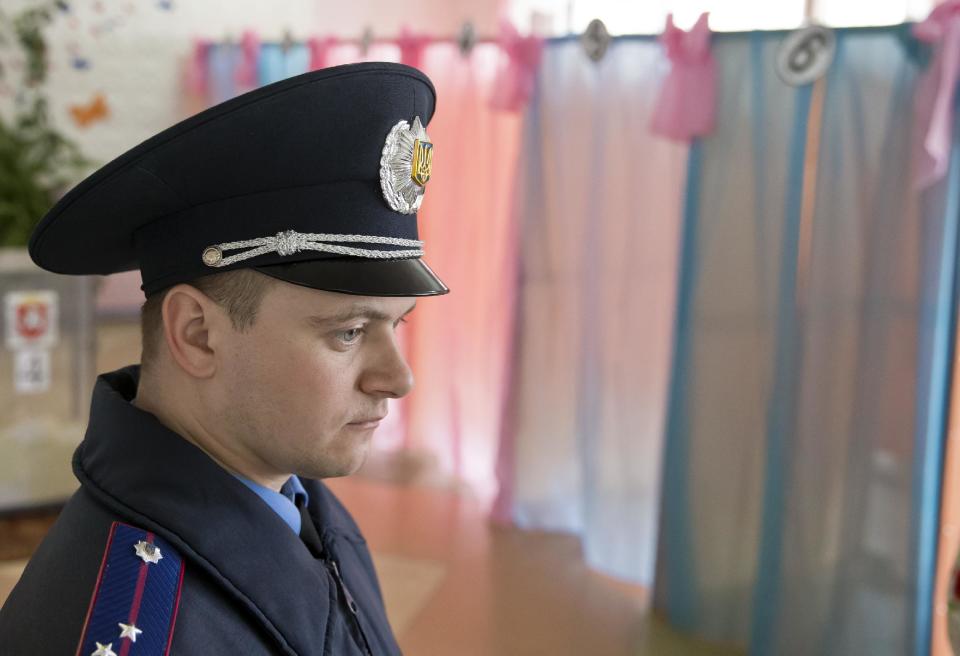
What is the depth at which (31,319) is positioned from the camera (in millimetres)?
2666

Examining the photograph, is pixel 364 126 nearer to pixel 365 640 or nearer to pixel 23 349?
pixel 365 640

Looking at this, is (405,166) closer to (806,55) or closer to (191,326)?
(191,326)

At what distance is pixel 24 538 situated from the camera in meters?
2.60

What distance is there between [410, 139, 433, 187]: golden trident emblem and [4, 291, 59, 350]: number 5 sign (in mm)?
2144

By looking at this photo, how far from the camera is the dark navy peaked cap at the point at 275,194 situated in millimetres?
789

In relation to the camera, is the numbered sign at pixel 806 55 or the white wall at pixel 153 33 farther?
the white wall at pixel 153 33

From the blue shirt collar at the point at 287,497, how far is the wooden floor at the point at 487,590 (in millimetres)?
1460

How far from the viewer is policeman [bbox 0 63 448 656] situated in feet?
2.52

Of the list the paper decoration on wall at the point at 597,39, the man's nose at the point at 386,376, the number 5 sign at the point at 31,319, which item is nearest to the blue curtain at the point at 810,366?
the paper decoration on wall at the point at 597,39

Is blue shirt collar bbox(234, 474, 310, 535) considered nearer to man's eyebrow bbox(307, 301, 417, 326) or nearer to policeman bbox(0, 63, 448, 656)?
policeman bbox(0, 63, 448, 656)

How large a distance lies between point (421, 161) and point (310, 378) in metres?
0.27

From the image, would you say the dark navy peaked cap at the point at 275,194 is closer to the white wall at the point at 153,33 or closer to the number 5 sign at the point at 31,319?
the number 5 sign at the point at 31,319

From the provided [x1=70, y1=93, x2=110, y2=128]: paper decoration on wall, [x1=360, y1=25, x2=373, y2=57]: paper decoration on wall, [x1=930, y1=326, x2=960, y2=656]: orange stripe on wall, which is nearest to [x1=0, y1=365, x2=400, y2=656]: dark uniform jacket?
[x1=930, y1=326, x2=960, y2=656]: orange stripe on wall

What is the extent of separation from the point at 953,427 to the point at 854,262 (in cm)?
45
